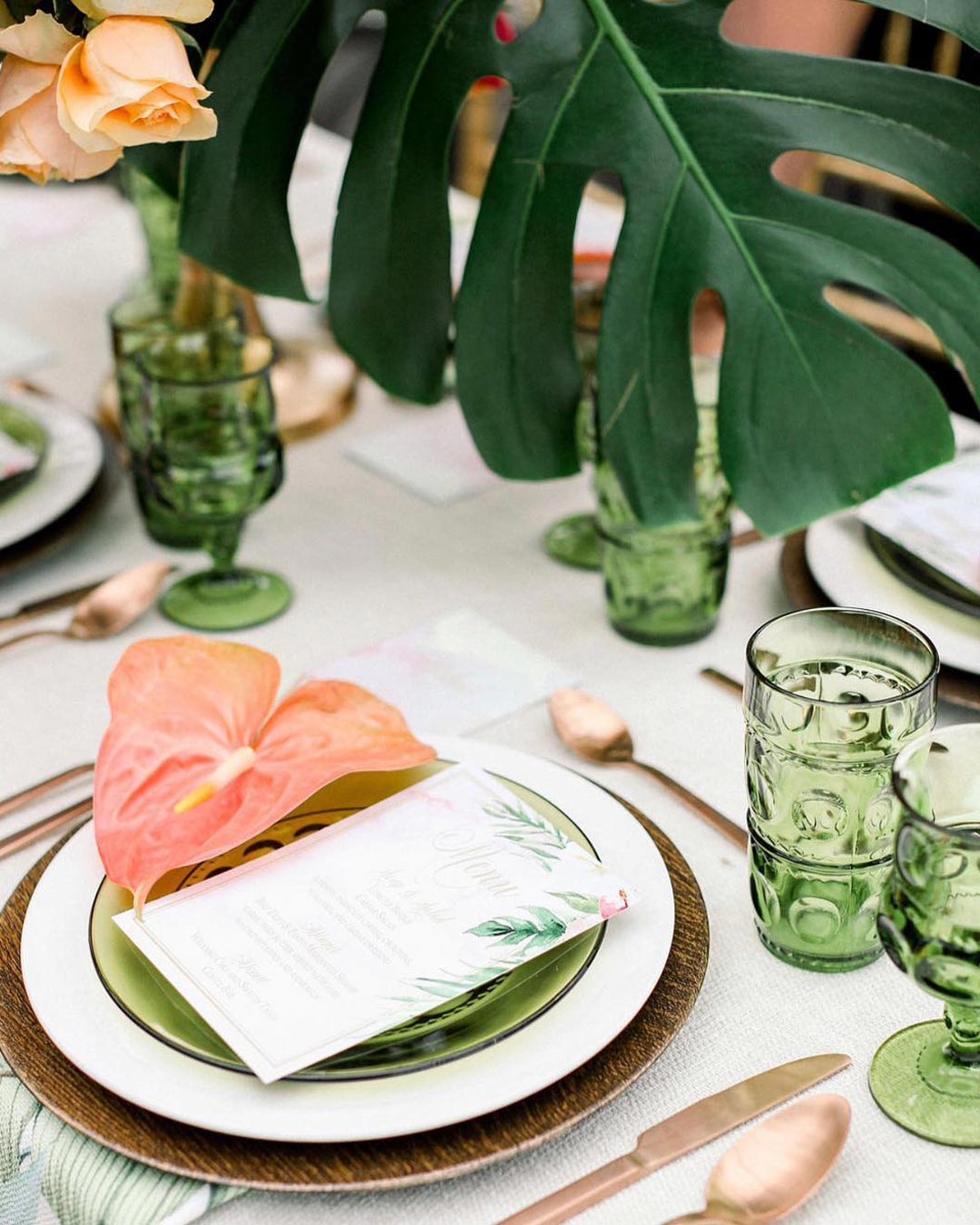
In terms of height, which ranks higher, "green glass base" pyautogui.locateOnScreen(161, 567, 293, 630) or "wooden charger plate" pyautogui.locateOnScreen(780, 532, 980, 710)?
"wooden charger plate" pyautogui.locateOnScreen(780, 532, 980, 710)

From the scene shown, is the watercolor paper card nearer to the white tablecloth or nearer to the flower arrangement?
the white tablecloth

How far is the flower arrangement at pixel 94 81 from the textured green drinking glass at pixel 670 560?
342mm

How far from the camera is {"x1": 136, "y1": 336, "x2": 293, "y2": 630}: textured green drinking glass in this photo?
36.4 inches

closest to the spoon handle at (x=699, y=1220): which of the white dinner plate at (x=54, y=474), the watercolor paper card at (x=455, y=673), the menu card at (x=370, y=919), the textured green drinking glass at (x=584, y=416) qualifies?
the menu card at (x=370, y=919)

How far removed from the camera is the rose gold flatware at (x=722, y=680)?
0.86 m

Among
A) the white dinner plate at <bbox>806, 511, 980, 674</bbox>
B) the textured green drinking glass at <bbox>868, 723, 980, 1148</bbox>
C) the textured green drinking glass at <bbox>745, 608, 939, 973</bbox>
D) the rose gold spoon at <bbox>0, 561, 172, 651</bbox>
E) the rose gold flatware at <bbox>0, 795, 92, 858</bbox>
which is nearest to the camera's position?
the textured green drinking glass at <bbox>868, 723, 980, 1148</bbox>

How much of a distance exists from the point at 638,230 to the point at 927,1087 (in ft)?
1.64

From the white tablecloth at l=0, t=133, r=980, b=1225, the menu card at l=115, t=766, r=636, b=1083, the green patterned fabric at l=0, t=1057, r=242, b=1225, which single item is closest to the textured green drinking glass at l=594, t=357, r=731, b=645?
the white tablecloth at l=0, t=133, r=980, b=1225

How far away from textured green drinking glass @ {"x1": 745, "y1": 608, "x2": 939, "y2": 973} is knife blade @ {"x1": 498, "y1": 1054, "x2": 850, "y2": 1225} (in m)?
0.07

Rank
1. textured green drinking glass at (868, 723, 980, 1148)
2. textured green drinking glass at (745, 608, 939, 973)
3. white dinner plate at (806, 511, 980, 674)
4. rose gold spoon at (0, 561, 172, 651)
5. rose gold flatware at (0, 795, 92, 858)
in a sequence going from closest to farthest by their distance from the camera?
textured green drinking glass at (868, 723, 980, 1148) < textured green drinking glass at (745, 608, 939, 973) < rose gold flatware at (0, 795, 92, 858) < white dinner plate at (806, 511, 980, 674) < rose gold spoon at (0, 561, 172, 651)

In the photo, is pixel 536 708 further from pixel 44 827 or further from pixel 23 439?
pixel 23 439

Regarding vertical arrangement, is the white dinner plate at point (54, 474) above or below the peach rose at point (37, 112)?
below

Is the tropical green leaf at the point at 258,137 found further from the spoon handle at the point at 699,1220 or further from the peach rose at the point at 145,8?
the spoon handle at the point at 699,1220

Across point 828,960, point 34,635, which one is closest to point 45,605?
point 34,635
